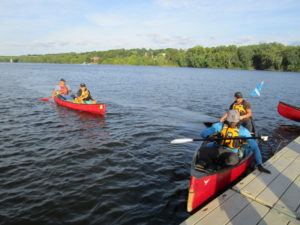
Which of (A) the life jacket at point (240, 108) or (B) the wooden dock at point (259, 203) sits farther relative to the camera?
(A) the life jacket at point (240, 108)

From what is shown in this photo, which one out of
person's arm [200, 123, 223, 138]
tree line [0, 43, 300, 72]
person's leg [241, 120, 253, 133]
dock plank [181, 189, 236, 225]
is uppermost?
tree line [0, 43, 300, 72]

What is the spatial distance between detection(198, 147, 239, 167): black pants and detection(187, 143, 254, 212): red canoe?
0.15m

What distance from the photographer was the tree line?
7231cm

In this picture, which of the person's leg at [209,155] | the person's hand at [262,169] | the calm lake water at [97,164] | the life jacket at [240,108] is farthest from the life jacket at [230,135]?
the life jacket at [240,108]

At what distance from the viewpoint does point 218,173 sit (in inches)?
199

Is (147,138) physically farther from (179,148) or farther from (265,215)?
(265,215)

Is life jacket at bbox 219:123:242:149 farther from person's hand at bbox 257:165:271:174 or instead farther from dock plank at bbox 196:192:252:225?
dock plank at bbox 196:192:252:225

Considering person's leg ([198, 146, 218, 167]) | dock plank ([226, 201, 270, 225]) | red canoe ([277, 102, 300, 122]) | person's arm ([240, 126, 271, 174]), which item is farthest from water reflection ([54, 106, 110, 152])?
red canoe ([277, 102, 300, 122])

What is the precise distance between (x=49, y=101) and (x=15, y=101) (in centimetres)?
227

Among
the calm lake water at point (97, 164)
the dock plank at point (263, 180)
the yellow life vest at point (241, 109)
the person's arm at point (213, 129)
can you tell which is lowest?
the calm lake water at point (97, 164)

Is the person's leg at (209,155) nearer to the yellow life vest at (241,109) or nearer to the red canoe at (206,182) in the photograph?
the red canoe at (206,182)

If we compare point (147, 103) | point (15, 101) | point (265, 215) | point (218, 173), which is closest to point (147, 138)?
point (218, 173)

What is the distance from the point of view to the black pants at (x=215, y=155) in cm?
564

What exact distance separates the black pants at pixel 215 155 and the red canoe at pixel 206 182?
15 centimetres
